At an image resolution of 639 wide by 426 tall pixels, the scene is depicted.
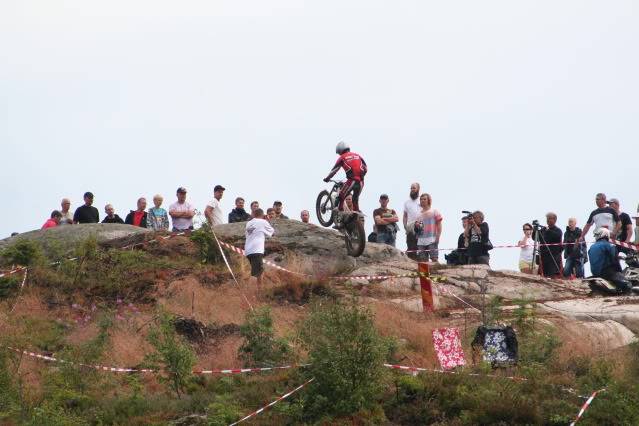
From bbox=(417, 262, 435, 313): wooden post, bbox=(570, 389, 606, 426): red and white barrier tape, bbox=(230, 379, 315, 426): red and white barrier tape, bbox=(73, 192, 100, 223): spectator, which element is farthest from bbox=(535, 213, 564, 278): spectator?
bbox=(230, 379, 315, 426): red and white barrier tape

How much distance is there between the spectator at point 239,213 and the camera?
30.9 meters

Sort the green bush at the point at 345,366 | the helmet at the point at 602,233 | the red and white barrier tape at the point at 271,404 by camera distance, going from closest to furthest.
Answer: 1. the red and white barrier tape at the point at 271,404
2. the green bush at the point at 345,366
3. the helmet at the point at 602,233

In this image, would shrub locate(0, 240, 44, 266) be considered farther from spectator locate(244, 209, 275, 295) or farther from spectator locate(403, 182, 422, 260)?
spectator locate(403, 182, 422, 260)

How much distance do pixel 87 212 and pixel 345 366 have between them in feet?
49.1

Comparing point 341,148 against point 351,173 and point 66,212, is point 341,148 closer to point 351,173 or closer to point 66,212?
point 351,173

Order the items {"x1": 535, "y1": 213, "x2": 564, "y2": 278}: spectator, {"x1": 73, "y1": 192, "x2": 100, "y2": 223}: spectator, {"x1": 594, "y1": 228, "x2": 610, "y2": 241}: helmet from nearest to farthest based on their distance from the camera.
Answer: {"x1": 594, "y1": 228, "x2": 610, "y2": 241}: helmet, {"x1": 535, "y1": 213, "x2": 564, "y2": 278}: spectator, {"x1": 73, "y1": 192, "x2": 100, "y2": 223}: spectator

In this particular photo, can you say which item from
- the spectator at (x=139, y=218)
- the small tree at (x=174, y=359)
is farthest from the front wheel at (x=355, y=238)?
the small tree at (x=174, y=359)

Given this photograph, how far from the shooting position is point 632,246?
26078mm

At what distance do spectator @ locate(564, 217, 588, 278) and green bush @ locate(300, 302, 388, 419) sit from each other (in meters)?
11.5

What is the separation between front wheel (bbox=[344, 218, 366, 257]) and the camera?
88.1 feet

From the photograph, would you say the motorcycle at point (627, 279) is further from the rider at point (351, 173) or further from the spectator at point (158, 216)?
the spectator at point (158, 216)

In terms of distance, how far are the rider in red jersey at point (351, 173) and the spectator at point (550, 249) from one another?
4.31 metres

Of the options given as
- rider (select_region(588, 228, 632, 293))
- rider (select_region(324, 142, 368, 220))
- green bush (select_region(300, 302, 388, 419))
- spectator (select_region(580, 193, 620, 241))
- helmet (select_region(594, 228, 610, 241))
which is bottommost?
green bush (select_region(300, 302, 388, 419))

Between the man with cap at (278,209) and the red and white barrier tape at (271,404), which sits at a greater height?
the man with cap at (278,209)
